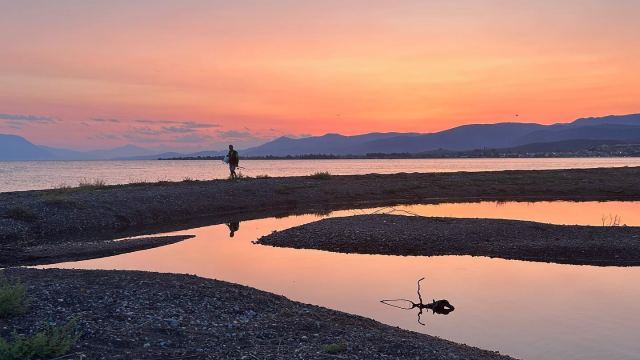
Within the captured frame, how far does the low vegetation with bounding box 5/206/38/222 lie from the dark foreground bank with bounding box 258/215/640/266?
14.2m

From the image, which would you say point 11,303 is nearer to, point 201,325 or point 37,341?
point 37,341

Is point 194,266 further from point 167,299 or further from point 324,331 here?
point 324,331

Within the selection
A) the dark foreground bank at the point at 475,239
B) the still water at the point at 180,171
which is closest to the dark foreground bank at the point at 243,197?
the dark foreground bank at the point at 475,239

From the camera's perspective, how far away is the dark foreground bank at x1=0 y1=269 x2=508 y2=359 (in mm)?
10922

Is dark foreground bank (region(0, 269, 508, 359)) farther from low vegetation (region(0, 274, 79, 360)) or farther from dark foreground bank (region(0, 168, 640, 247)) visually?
dark foreground bank (region(0, 168, 640, 247))

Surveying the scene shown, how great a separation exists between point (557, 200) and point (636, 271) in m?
34.2

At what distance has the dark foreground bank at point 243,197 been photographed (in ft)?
107

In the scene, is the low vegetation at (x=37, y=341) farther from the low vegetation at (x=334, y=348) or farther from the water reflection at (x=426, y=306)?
the water reflection at (x=426, y=306)

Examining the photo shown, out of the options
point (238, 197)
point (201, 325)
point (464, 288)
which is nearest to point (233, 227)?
point (238, 197)

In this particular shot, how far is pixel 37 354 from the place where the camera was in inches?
386

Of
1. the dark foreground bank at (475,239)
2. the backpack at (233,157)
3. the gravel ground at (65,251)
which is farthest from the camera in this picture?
the backpack at (233,157)

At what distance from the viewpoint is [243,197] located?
→ 47875 mm

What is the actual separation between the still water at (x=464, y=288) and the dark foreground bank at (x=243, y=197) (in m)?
8.47

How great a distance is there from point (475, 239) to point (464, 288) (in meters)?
9.26
